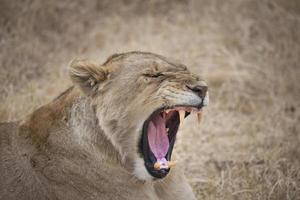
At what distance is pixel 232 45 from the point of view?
343 inches

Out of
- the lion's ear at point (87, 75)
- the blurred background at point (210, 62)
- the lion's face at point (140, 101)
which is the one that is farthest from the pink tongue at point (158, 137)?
the blurred background at point (210, 62)

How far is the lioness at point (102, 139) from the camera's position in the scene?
153 inches

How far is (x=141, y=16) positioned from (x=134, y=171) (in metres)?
5.67

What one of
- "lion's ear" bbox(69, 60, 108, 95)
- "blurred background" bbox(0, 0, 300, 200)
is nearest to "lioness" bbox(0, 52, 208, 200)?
"lion's ear" bbox(69, 60, 108, 95)

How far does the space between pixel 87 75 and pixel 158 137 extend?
2.00 ft

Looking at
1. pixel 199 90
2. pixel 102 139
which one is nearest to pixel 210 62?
pixel 199 90

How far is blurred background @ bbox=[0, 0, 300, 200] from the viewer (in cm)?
582

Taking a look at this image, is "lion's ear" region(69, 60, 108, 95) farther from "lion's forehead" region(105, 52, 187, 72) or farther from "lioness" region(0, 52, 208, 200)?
"lion's forehead" region(105, 52, 187, 72)

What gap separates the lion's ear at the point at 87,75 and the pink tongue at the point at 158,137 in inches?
16.9

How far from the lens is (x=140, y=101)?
3.91 metres

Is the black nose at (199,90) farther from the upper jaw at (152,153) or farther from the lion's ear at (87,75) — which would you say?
the lion's ear at (87,75)

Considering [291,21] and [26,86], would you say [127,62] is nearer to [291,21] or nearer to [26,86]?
[26,86]

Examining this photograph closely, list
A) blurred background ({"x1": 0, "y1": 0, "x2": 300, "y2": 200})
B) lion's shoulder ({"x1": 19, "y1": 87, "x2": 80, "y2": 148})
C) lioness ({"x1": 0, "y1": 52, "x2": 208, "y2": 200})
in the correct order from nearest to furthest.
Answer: lioness ({"x1": 0, "y1": 52, "x2": 208, "y2": 200}), lion's shoulder ({"x1": 19, "y1": 87, "x2": 80, "y2": 148}), blurred background ({"x1": 0, "y1": 0, "x2": 300, "y2": 200})

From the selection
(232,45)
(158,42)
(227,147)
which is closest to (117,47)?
(158,42)
